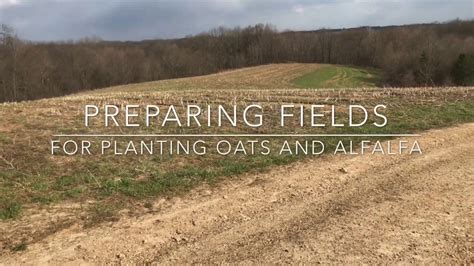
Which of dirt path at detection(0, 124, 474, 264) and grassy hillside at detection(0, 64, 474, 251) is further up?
grassy hillside at detection(0, 64, 474, 251)

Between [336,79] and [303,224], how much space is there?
5898cm

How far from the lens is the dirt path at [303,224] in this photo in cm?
497

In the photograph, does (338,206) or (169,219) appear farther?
(338,206)

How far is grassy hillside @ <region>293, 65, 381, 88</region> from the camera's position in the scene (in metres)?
56.2

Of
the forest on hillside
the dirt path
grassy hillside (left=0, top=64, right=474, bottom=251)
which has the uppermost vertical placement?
the forest on hillside

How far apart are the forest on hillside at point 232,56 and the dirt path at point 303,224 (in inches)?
1684

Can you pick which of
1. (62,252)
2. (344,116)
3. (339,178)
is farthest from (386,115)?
(62,252)

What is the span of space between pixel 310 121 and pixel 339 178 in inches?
190

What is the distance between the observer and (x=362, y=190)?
6973mm

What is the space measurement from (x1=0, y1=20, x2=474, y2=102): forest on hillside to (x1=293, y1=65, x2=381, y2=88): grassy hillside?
286cm

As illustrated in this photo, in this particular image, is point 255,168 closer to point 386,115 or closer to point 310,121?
point 310,121

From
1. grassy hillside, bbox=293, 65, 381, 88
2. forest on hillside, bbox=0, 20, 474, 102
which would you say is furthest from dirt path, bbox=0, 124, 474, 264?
grassy hillside, bbox=293, 65, 381, 88

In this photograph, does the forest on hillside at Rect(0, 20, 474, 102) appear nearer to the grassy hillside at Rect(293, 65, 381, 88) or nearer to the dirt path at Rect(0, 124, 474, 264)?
the grassy hillside at Rect(293, 65, 381, 88)

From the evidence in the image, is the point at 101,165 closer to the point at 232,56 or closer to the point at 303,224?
the point at 303,224
